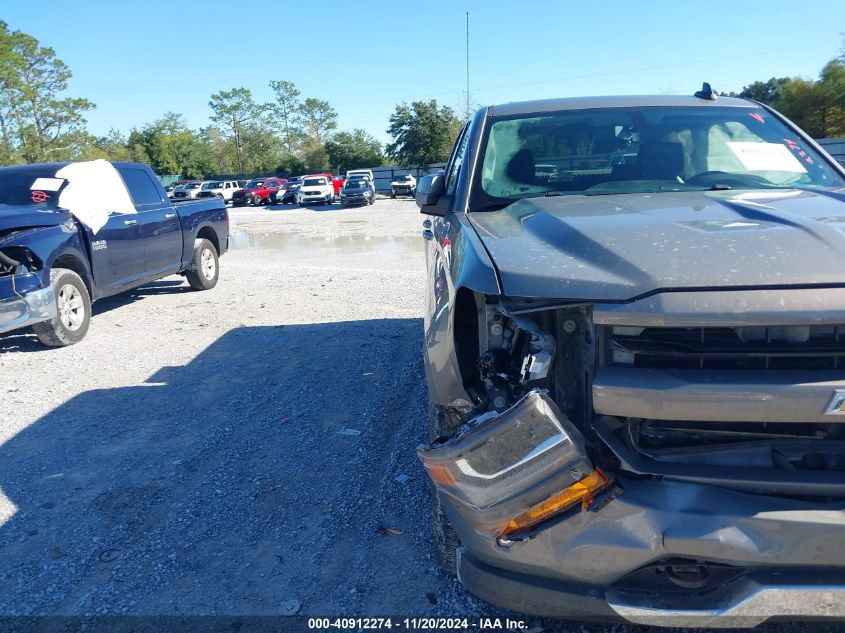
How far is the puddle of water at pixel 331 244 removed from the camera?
1536cm

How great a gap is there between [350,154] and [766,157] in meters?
62.2

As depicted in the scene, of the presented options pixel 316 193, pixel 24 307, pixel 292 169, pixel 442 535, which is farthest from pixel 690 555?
pixel 292 169

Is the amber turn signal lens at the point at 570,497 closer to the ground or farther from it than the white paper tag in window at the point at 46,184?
closer to the ground

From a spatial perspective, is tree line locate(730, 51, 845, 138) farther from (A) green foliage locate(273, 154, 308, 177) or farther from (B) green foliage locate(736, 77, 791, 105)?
(A) green foliage locate(273, 154, 308, 177)

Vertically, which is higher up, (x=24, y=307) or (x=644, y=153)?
(x=644, y=153)

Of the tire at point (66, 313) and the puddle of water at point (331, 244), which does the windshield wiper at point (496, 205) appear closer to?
the tire at point (66, 313)

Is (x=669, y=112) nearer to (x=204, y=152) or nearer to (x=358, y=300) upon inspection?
(x=358, y=300)

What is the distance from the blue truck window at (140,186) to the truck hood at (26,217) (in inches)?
56.3

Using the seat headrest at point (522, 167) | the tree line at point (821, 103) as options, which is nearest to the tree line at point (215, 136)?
the tree line at point (821, 103)

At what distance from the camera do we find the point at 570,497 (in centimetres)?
197

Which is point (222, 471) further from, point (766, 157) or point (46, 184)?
point (46, 184)

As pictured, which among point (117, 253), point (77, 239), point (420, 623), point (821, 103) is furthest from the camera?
point (821, 103)

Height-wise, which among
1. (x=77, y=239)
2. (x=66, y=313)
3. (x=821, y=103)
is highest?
(x=821, y=103)

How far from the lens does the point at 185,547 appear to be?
10.6 ft
